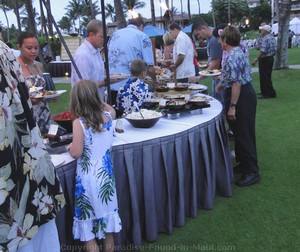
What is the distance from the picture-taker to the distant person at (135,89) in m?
3.51

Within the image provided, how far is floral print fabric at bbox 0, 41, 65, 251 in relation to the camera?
41.1 inches

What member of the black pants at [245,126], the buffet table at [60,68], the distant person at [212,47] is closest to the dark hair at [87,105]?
the black pants at [245,126]

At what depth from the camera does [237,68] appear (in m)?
3.44

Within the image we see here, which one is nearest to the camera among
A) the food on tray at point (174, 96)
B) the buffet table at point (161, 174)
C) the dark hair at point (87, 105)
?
the dark hair at point (87, 105)

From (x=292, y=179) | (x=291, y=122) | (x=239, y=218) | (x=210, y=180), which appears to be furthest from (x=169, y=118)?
(x=291, y=122)

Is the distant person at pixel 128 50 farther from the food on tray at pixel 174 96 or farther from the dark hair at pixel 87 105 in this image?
the dark hair at pixel 87 105

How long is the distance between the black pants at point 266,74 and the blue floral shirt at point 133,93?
560 cm

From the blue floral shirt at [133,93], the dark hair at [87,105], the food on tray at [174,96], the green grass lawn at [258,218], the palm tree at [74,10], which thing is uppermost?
the palm tree at [74,10]

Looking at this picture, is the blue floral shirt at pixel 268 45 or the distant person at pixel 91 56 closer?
the distant person at pixel 91 56

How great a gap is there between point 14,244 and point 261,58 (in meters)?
8.05

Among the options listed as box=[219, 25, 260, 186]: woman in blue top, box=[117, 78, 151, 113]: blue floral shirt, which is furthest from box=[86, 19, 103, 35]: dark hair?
box=[219, 25, 260, 186]: woman in blue top

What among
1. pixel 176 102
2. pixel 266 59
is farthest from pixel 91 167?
pixel 266 59

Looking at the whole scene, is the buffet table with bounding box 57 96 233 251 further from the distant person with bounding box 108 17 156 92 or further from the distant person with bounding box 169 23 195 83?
the distant person with bounding box 169 23 195 83

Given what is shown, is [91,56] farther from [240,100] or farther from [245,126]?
[245,126]
